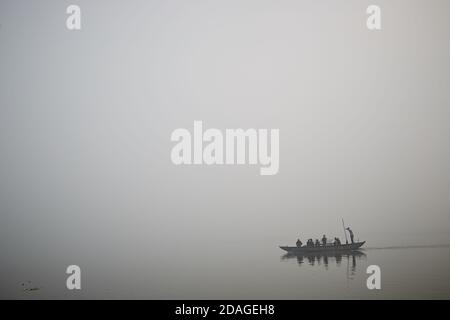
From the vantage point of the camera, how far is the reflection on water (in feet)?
13.9

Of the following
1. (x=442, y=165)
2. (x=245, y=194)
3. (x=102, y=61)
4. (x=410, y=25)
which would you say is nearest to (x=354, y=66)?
(x=410, y=25)

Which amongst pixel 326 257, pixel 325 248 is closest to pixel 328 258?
pixel 326 257

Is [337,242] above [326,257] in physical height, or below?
above

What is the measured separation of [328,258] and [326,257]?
2 centimetres

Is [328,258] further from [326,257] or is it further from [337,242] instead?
[337,242]

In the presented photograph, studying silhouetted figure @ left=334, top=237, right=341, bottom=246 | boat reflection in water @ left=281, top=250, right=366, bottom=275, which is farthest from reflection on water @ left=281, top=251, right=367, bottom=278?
silhouetted figure @ left=334, top=237, right=341, bottom=246

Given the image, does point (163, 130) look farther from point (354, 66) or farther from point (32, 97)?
point (354, 66)

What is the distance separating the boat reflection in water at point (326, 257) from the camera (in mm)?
4250

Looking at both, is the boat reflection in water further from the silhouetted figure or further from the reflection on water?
the silhouetted figure

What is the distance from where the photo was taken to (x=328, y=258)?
14.3 ft

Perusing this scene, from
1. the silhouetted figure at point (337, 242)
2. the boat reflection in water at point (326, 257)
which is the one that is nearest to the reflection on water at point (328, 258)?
the boat reflection in water at point (326, 257)

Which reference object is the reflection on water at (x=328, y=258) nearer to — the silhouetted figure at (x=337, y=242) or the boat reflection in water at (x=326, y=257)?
the boat reflection in water at (x=326, y=257)

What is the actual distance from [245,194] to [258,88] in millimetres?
998
